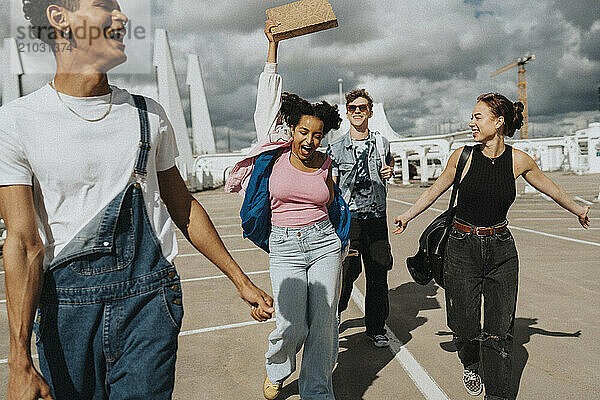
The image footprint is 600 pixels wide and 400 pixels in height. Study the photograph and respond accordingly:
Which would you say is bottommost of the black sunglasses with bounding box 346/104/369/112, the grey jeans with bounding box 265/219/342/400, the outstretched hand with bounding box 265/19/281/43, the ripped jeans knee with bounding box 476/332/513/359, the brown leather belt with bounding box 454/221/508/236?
the ripped jeans knee with bounding box 476/332/513/359

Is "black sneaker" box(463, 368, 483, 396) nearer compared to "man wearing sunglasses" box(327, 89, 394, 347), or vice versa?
"black sneaker" box(463, 368, 483, 396)

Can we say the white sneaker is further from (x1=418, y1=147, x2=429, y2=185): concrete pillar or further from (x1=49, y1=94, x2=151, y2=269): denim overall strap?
(x1=418, y1=147, x2=429, y2=185): concrete pillar

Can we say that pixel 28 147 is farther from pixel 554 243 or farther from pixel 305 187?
pixel 554 243

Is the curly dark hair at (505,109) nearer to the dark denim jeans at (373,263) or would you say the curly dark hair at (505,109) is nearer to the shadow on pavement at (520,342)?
the dark denim jeans at (373,263)

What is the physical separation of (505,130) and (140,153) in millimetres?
2852

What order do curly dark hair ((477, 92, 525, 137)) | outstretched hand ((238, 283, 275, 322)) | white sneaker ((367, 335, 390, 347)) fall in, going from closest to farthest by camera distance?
outstretched hand ((238, 283, 275, 322)) < curly dark hair ((477, 92, 525, 137)) < white sneaker ((367, 335, 390, 347))

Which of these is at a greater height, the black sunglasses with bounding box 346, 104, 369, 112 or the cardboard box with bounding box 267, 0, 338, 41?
the cardboard box with bounding box 267, 0, 338, 41

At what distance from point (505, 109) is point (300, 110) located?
152 centimetres

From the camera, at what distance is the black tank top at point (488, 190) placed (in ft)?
11.7

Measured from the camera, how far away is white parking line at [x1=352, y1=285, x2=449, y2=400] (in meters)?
3.52

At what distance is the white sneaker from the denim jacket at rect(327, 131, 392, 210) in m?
1.18

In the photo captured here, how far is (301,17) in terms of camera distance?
2979 mm

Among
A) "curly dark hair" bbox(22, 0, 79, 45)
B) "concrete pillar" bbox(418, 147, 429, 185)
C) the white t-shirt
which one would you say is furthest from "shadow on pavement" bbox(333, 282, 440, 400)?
"concrete pillar" bbox(418, 147, 429, 185)

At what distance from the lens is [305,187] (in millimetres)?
3389
